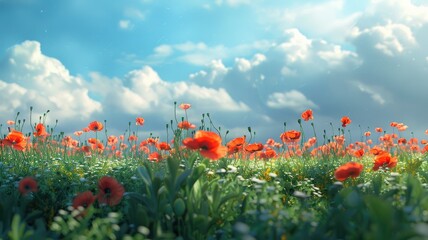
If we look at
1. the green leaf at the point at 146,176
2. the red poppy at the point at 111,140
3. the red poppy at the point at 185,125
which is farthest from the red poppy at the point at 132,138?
the green leaf at the point at 146,176

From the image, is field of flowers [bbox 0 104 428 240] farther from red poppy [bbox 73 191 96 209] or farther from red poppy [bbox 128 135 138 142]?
red poppy [bbox 128 135 138 142]

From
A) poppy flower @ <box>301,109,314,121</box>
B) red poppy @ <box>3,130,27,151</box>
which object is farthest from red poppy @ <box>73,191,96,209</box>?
poppy flower @ <box>301,109,314,121</box>

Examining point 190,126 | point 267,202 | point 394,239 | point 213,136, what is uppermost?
point 190,126

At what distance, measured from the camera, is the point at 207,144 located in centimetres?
355

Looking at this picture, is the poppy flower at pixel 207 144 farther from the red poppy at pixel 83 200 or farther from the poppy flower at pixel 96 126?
the poppy flower at pixel 96 126

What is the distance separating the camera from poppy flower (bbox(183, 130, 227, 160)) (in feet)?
11.6

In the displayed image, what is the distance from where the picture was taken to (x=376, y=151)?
22.5 feet

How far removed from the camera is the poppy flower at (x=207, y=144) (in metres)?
3.54

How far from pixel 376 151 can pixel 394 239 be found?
5.00 m

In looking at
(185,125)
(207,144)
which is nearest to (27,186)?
(207,144)

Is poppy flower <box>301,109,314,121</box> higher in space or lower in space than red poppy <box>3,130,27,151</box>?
higher

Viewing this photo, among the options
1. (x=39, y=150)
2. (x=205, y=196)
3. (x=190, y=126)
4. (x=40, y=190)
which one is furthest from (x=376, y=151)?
(x=39, y=150)

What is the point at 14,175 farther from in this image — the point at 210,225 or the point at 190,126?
the point at 210,225

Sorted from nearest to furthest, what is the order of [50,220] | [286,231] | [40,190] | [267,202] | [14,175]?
[286,231], [267,202], [50,220], [40,190], [14,175]
